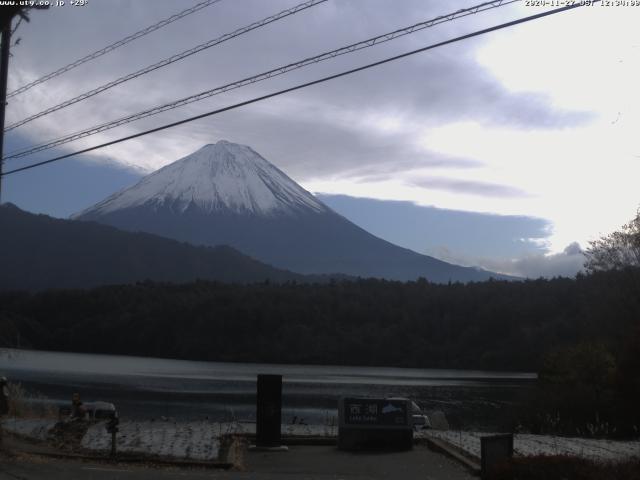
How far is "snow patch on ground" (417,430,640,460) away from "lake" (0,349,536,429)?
14942 millimetres

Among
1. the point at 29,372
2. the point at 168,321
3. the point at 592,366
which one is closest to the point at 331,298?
the point at 168,321

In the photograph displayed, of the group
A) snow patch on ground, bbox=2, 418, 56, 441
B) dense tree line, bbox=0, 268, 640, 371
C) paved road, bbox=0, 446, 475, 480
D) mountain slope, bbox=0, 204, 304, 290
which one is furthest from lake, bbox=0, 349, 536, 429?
mountain slope, bbox=0, 204, 304, 290

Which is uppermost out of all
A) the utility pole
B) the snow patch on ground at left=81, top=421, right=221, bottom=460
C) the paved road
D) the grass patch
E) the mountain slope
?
the mountain slope

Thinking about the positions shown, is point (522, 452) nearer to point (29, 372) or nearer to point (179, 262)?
point (29, 372)

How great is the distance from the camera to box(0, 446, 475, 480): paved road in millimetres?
13336

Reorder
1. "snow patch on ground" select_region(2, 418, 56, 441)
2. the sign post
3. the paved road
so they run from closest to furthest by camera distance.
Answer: the paved road → the sign post → "snow patch on ground" select_region(2, 418, 56, 441)

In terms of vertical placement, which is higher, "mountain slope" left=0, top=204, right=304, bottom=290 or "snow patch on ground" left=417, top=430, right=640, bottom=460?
"mountain slope" left=0, top=204, right=304, bottom=290

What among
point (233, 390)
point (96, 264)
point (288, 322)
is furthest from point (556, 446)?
point (96, 264)

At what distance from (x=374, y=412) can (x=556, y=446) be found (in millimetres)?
3717

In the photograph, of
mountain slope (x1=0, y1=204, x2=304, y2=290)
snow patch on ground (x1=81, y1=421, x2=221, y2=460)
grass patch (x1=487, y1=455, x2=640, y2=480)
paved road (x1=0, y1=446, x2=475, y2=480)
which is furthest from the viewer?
mountain slope (x1=0, y1=204, x2=304, y2=290)

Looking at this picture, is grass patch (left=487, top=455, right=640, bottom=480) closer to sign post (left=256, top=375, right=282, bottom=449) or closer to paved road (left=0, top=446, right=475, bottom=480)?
paved road (left=0, top=446, right=475, bottom=480)

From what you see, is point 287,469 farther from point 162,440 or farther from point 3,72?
point 3,72

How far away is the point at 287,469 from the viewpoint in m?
14.9

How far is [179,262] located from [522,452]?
599 ft
